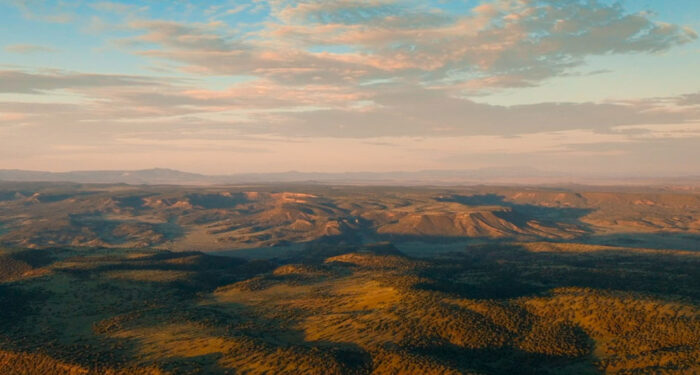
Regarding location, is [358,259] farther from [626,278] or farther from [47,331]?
[47,331]

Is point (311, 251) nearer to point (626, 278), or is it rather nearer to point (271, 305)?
point (271, 305)

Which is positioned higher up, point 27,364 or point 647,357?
point 647,357

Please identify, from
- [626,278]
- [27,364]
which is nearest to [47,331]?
[27,364]

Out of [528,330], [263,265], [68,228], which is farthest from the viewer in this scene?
[68,228]

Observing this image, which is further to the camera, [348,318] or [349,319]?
[348,318]

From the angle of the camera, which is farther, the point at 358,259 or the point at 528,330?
the point at 358,259

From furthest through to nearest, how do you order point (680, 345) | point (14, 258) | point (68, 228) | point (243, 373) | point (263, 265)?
point (68, 228), point (263, 265), point (14, 258), point (680, 345), point (243, 373)

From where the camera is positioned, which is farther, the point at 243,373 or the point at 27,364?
the point at 27,364

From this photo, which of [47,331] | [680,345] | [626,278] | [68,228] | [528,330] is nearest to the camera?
[680,345]

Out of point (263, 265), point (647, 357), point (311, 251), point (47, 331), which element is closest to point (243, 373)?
point (47, 331)
